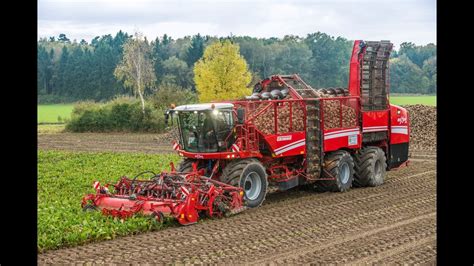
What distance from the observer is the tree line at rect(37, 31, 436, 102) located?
160 feet

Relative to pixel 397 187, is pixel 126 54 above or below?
above

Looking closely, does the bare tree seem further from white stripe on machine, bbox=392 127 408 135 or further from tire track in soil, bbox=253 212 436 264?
tire track in soil, bbox=253 212 436 264

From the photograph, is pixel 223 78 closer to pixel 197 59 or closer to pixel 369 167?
pixel 369 167

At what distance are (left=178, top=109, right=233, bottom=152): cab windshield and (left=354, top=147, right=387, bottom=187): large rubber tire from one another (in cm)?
498

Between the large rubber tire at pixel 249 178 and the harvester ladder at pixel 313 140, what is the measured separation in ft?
6.44

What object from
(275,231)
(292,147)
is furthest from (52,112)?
(275,231)

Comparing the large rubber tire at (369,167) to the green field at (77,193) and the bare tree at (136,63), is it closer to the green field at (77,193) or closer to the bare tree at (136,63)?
the green field at (77,193)

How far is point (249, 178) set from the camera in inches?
561

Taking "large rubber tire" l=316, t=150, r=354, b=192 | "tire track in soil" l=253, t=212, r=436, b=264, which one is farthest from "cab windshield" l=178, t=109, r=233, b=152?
"tire track in soil" l=253, t=212, r=436, b=264
